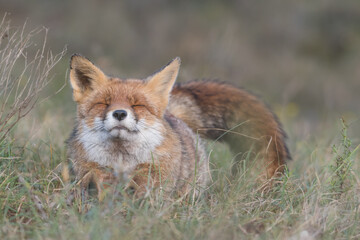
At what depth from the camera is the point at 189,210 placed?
16.8 feet

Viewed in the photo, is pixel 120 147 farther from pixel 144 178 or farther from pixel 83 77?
pixel 83 77

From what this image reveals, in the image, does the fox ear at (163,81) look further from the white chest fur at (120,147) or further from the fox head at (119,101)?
the white chest fur at (120,147)

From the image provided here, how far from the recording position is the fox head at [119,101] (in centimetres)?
514

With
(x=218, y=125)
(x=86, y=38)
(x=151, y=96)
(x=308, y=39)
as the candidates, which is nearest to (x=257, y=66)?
(x=308, y=39)

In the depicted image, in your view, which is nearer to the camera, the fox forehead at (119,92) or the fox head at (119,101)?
the fox head at (119,101)

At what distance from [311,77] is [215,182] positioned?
14229 millimetres

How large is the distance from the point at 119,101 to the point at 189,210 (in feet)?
4.50

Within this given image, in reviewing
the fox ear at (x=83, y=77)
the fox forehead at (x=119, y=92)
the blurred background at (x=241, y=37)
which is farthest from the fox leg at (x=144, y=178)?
the blurred background at (x=241, y=37)

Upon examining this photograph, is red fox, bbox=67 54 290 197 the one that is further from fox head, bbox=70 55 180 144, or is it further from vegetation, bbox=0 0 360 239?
vegetation, bbox=0 0 360 239

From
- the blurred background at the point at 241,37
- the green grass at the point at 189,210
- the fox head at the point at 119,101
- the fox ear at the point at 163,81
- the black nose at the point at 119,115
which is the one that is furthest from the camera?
the blurred background at the point at 241,37

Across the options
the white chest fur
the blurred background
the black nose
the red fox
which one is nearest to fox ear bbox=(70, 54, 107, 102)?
the red fox

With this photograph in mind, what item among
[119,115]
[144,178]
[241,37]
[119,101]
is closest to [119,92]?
[119,101]

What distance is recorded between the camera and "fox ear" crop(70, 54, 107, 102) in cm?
560

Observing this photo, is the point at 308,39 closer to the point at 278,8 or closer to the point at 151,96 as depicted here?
the point at 278,8
